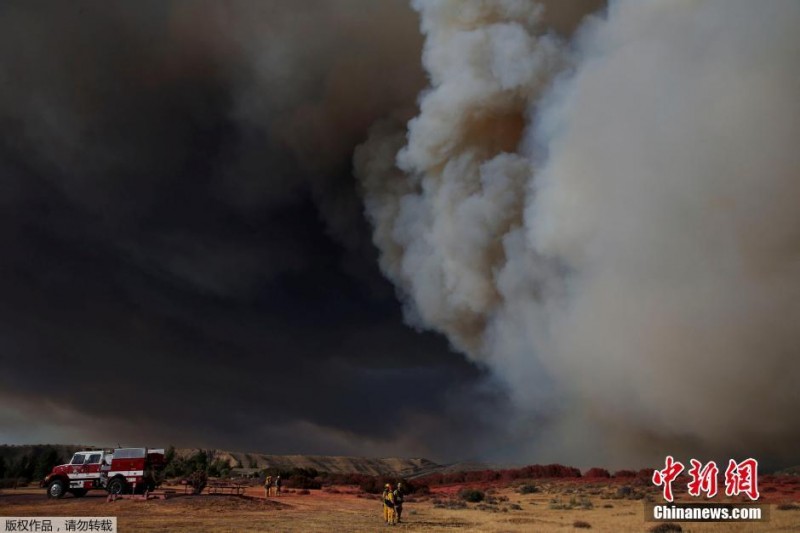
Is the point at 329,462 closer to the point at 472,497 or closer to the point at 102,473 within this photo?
the point at 472,497

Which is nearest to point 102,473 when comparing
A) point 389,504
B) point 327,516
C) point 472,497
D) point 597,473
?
point 327,516

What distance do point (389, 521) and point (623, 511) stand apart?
12.3 m

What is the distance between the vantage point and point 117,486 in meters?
29.7

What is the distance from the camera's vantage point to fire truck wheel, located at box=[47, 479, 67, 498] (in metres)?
29.7

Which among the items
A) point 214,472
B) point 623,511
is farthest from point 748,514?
point 214,472

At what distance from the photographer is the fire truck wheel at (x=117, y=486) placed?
96.9 feet

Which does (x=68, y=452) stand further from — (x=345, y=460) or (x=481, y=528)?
(x=481, y=528)

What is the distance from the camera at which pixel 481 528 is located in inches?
848

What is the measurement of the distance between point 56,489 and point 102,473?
2329mm

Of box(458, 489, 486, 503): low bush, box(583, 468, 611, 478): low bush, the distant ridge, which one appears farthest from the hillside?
box(458, 489, 486, 503): low bush

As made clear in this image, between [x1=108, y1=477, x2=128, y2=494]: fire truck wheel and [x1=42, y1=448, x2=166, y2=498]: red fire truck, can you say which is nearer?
[x1=108, y1=477, x2=128, y2=494]: fire truck wheel

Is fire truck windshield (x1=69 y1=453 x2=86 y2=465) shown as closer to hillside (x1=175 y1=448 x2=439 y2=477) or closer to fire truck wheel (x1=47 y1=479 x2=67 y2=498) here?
fire truck wheel (x1=47 y1=479 x2=67 y2=498)

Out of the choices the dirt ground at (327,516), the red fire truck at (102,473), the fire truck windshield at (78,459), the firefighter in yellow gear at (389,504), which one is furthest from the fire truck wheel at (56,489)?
the firefighter in yellow gear at (389,504)

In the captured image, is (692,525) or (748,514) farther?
(748,514)
